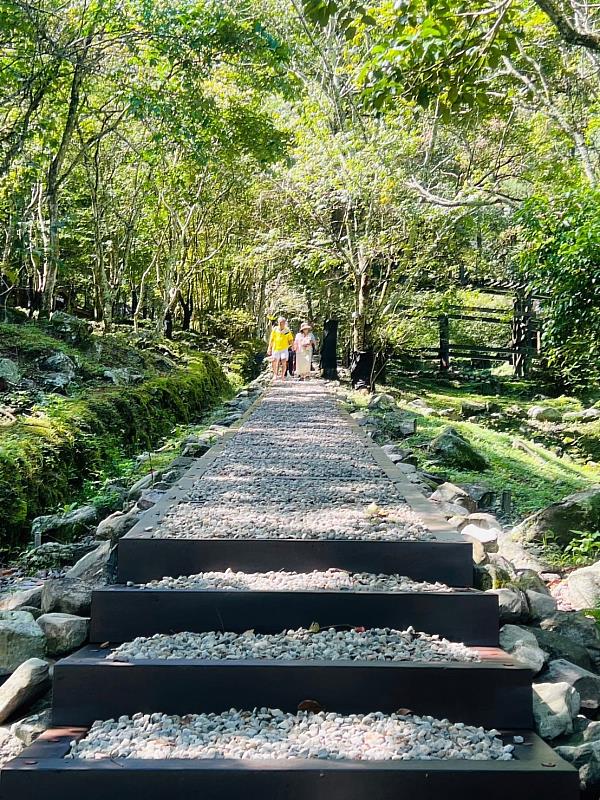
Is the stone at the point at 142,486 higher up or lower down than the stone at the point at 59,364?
lower down

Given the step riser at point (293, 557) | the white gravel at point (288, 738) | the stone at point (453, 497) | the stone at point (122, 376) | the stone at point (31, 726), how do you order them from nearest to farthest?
1. the white gravel at point (288, 738)
2. the stone at point (31, 726)
3. the step riser at point (293, 557)
4. the stone at point (453, 497)
5. the stone at point (122, 376)

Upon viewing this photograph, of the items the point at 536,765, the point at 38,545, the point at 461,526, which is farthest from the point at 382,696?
the point at 38,545

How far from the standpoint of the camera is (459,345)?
2817cm

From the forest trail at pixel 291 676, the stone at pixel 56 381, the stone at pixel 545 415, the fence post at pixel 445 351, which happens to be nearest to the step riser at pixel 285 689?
the forest trail at pixel 291 676

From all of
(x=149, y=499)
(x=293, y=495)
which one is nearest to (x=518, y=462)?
(x=293, y=495)

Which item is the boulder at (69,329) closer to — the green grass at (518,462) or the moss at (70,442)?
the moss at (70,442)

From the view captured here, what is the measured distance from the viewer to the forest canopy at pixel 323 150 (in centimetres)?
760

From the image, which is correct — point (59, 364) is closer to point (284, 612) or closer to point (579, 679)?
Result: point (284, 612)

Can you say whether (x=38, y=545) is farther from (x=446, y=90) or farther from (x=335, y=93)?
(x=335, y=93)

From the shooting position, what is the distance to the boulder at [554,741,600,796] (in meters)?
2.71

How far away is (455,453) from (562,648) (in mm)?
5961

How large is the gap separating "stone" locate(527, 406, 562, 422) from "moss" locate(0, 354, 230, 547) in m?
9.40

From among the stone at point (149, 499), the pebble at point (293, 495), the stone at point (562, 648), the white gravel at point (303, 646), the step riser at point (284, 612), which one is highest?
the pebble at point (293, 495)

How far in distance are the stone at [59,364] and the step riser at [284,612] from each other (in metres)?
7.47
